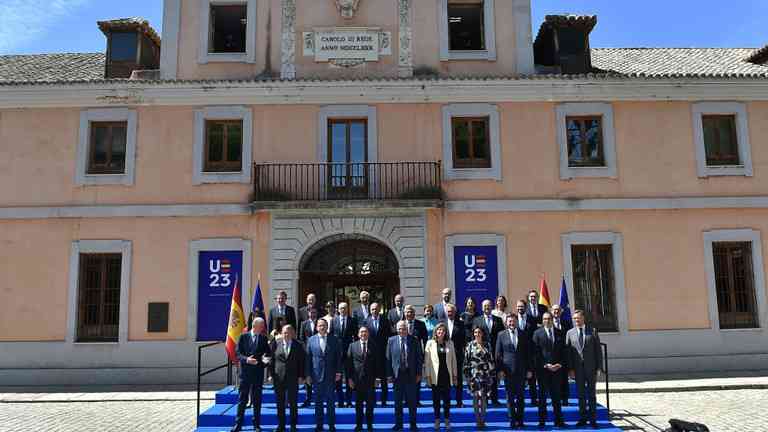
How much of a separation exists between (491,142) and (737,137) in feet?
20.3

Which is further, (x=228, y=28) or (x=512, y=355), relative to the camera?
(x=228, y=28)

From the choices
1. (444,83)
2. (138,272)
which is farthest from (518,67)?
(138,272)

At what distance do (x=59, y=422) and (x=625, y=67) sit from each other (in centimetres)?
1532

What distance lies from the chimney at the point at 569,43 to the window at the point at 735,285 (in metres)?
5.60

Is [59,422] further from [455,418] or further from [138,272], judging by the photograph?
[455,418]

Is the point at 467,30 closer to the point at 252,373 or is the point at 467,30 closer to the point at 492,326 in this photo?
the point at 492,326

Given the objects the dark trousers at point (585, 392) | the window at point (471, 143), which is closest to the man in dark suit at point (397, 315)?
the dark trousers at point (585, 392)

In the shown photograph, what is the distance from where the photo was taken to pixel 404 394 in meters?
9.50

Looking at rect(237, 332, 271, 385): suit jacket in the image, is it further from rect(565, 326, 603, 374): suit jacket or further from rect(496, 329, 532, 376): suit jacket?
rect(565, 326, 603, 374): suit jacket

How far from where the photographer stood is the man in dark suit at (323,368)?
9.45 meters

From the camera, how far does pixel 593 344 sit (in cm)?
975

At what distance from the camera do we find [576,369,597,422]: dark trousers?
9648mm

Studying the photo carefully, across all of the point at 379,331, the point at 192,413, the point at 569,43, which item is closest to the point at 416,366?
the point at 379,331

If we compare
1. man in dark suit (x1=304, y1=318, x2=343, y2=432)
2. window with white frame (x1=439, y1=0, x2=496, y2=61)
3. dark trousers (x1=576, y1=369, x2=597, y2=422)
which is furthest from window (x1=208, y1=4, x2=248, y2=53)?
dark trousers (x1=576, y1=369, x2=597, y2=422)
